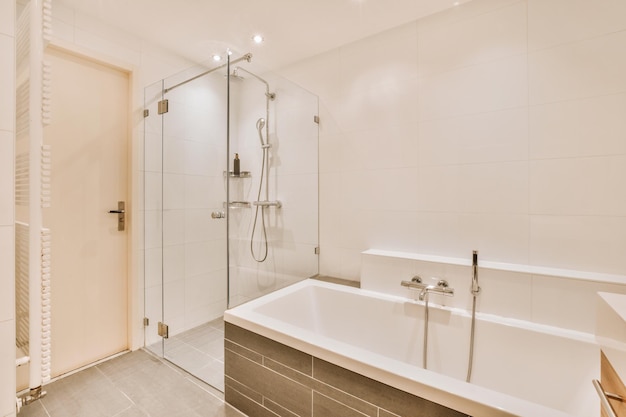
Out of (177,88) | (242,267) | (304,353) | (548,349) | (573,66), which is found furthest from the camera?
(177,88)

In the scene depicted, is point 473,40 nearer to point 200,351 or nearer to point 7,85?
point 7,85

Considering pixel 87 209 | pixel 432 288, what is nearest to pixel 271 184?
pixel 87 209

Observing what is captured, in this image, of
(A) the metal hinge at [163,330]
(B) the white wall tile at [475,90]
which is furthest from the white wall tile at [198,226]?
(B) the white wall tile at [475,90]

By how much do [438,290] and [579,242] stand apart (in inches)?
30.5

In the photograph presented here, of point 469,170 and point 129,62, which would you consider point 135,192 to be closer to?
point 129,62

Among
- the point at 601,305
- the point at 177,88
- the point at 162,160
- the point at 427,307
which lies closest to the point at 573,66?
the point at 601,305

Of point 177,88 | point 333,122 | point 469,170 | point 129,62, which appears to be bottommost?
point 469,170

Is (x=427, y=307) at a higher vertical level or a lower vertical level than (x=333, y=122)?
lower

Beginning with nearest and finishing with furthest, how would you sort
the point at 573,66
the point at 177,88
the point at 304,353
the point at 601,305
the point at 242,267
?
1. the point at 601,305
2. the point at 304,353
3. the point at 573,66
4. the point at 242,267
5. the point at 177,88

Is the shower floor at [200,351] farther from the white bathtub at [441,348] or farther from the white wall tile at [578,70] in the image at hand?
the white wall tile at [578,70]

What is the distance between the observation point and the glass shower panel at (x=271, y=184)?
205 centimetres

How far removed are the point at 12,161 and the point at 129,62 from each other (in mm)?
1441

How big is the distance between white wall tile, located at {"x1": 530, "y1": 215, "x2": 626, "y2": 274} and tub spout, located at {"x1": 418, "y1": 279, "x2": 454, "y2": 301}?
1.61ft

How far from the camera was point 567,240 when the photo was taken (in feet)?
5.31
